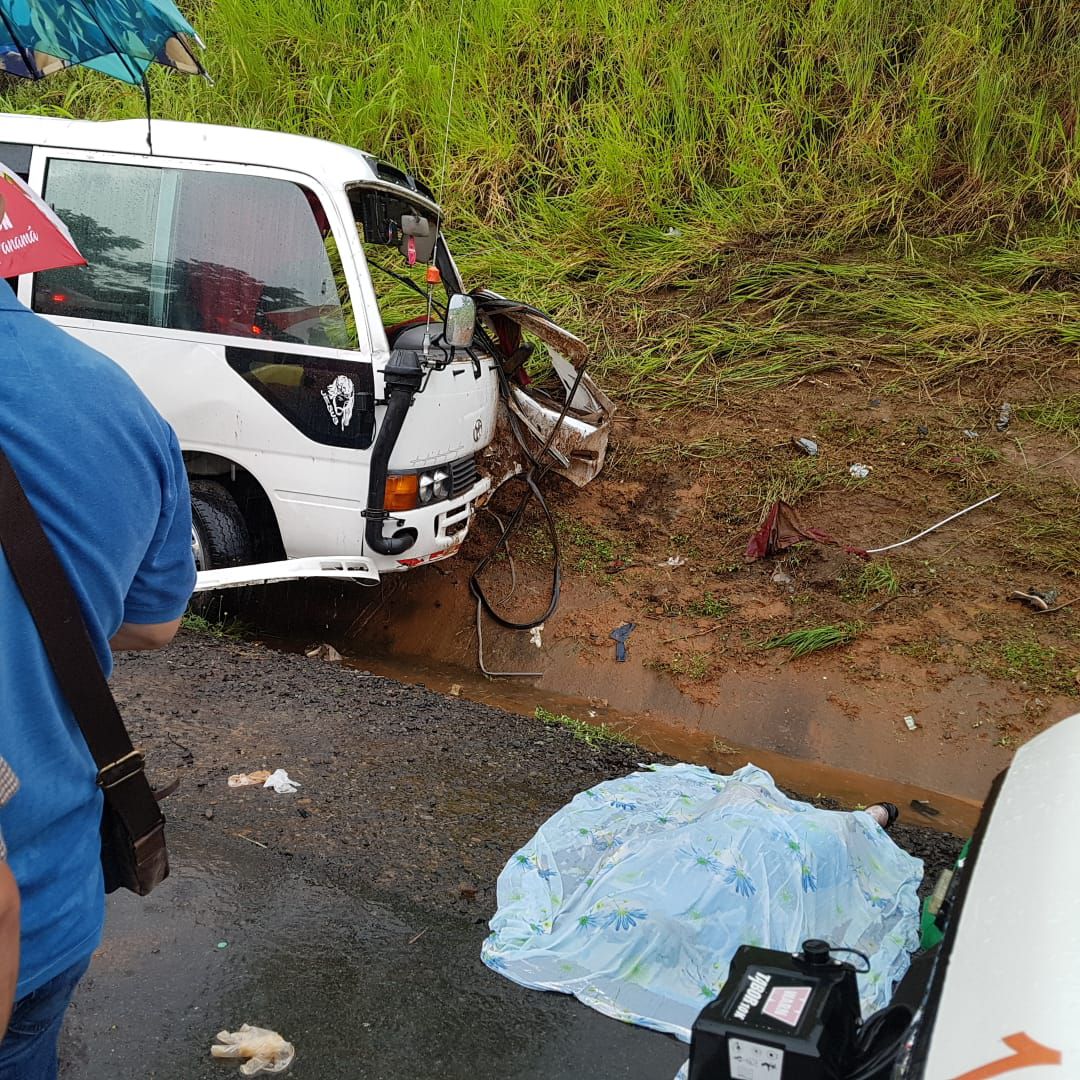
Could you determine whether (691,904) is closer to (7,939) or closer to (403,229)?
(7,939)

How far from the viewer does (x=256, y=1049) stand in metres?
2.55

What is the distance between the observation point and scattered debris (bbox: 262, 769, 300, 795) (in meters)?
3.77

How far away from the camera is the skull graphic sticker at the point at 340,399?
5.05 metres

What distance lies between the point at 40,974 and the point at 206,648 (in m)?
4.06

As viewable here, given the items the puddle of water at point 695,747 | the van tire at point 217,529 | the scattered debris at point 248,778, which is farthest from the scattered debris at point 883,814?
the van tire at point 217,529

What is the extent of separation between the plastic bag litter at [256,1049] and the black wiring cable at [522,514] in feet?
13.3

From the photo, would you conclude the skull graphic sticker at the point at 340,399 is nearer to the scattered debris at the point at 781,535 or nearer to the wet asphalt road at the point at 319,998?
the wet asphalt road at the point at 319,998

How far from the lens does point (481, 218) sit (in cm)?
909

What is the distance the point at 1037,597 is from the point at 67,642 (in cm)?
583

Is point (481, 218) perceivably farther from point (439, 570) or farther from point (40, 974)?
point (40, 974)

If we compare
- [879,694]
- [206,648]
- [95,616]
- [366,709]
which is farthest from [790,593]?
[95,616]

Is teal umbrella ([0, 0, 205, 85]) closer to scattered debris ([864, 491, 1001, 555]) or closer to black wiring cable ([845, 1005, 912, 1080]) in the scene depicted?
black wiring cable ([845, 1005, 912, 1080])

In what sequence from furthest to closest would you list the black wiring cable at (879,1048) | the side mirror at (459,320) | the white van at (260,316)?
1. the side mirror at (459,320)
2. the white van at (260,316)
3. the black wiring cable at (879,1048)

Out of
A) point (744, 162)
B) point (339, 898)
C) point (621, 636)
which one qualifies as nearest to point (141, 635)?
point (339, 898)
